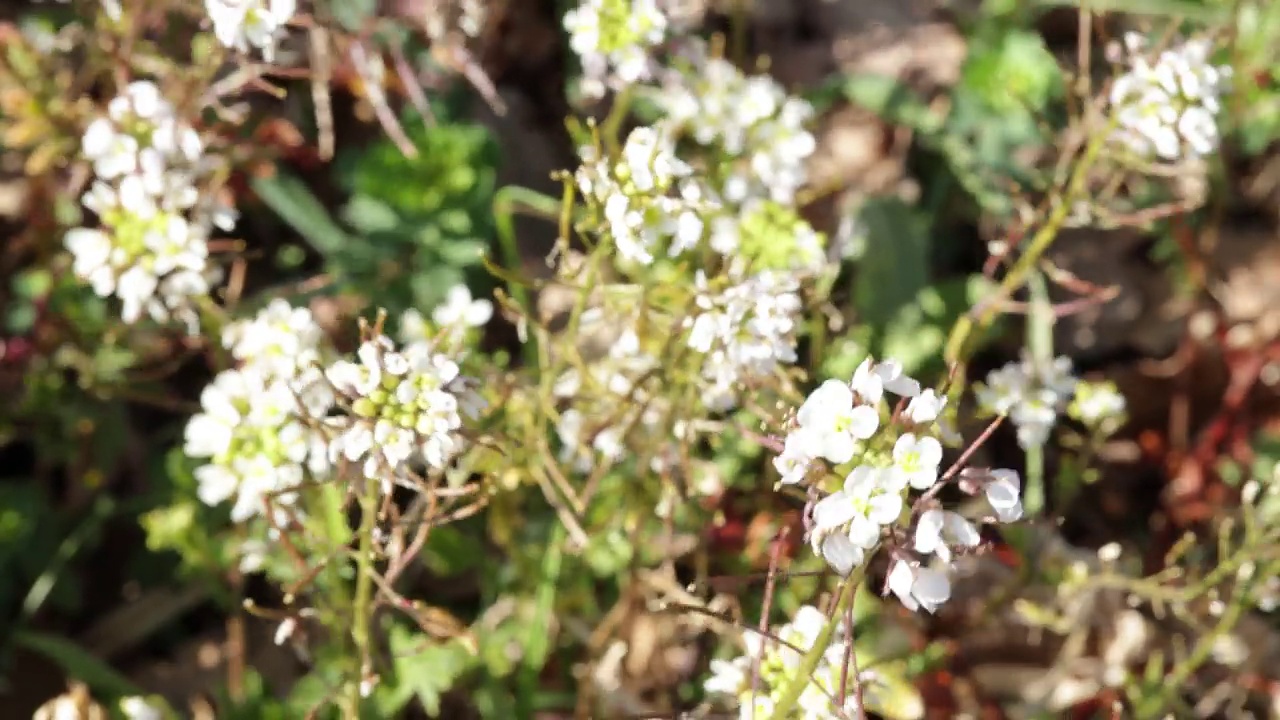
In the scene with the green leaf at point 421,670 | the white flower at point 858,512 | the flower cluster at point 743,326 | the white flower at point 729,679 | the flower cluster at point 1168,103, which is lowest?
the green leaf at point 421,670

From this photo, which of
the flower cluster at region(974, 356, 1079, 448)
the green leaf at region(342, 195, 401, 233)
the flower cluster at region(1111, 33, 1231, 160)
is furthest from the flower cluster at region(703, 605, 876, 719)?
the green leaf at region(342, 195, 401, 233)

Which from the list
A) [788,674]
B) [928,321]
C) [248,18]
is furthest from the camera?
[928,321]

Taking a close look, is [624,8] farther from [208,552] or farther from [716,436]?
[208,552]

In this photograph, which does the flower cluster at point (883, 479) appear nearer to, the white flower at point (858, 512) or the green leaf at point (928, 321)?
the white flower at point (858, 512)

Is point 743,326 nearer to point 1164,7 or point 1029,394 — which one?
point 1029,394

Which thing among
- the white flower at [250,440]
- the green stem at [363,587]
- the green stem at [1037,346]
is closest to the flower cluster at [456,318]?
the white flower at [250,440]

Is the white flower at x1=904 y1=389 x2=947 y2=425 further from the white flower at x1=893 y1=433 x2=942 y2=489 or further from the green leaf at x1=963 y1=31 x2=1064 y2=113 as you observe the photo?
the green leaf at x1=963 y1=31 x2=1064 y2=113

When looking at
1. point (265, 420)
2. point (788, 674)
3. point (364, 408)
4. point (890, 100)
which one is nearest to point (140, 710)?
point (265, 420)

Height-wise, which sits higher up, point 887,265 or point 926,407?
point 926,407
